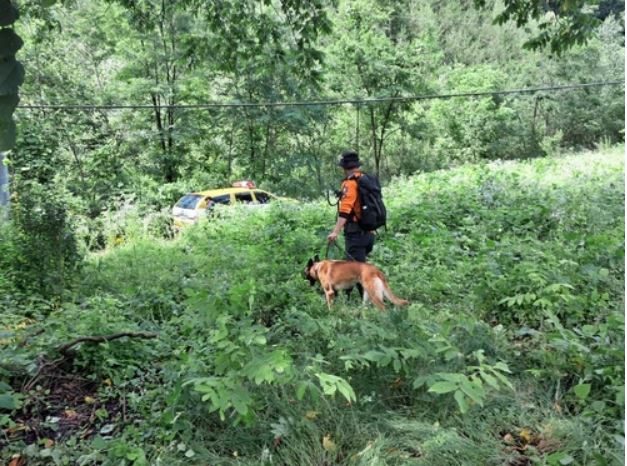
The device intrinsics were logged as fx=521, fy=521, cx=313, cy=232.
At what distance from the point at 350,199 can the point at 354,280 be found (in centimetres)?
87

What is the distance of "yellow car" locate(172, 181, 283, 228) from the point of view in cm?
1399

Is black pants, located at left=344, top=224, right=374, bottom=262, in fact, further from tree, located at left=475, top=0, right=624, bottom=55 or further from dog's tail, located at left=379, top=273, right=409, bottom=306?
tree, located at left=475, top=0, right=624, bottom=55

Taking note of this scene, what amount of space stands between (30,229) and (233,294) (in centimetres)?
427

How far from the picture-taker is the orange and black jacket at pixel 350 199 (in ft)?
17.4

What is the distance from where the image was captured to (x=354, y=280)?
4.96 m

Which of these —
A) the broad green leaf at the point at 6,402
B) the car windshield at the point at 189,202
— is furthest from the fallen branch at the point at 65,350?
the car windshield at the point at 189,202

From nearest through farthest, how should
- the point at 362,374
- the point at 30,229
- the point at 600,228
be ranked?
1. the point at 362,374
2. the point at 30,229
3. the point at 600,228

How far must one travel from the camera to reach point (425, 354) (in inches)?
112

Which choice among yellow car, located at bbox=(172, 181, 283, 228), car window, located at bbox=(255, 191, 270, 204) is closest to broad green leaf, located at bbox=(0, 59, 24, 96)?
yellow car, located at bbox=(172, 181, 283, 228)

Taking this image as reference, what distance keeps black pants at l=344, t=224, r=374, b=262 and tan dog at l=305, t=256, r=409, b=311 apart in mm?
484

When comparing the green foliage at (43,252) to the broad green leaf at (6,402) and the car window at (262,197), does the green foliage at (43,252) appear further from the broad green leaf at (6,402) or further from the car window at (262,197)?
the car window at (262,197)

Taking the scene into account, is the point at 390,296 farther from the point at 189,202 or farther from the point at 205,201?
the point at 189,202

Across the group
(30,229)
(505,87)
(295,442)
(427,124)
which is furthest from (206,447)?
(505,87)

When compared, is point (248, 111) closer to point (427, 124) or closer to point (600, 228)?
point (427, 124)
